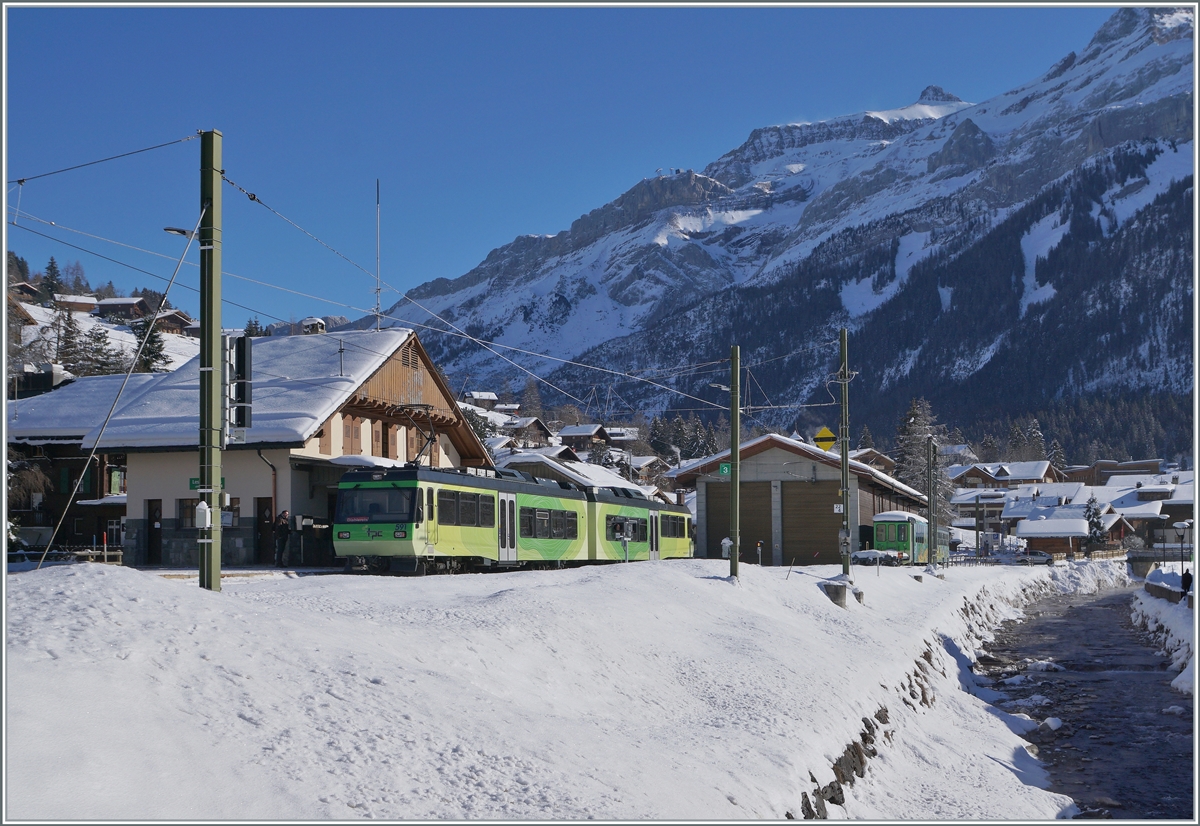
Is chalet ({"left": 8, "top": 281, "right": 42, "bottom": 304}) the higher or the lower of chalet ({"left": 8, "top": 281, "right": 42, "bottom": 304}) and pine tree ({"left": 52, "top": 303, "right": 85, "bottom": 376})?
the higher

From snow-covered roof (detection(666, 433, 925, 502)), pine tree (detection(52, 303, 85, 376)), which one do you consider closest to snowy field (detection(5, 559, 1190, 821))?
snow-covered roof (detection(666, 433, 925, 502))

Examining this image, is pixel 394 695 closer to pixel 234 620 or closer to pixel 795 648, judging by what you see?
pixel 234 620

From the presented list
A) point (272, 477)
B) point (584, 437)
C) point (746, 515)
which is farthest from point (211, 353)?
point (584, 437)

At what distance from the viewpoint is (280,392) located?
35.0 m

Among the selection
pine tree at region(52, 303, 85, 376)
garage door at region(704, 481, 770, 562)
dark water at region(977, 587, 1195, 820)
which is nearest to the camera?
dark water at region(977, 587, 1195, 820)

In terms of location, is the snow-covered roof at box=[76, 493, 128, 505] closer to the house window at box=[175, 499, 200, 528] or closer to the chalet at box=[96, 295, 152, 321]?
the house window at box=[175, 499, 200, 528]

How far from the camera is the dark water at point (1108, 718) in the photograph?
1506cm

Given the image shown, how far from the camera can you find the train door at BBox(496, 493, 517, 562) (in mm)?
28375

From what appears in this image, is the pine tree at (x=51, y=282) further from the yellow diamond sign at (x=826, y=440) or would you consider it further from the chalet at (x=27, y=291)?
the yellow diamond sign at (x=826, y=440)

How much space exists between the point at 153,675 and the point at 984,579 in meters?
51.0

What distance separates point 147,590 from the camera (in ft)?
33.6

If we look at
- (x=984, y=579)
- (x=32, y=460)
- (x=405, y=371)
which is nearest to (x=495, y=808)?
(x=405, y=371)

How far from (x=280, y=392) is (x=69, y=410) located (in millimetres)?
12391

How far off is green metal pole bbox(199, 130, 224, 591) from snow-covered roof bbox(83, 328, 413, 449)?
17.6m
